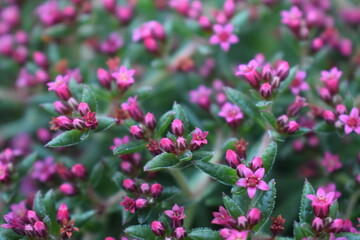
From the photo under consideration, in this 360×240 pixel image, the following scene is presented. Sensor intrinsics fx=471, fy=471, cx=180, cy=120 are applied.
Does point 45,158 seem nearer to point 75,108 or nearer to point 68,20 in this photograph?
point 75,108

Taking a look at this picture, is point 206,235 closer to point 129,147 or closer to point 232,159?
point 232,159

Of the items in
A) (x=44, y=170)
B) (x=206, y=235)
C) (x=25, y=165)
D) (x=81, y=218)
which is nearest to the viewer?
(x=206, y=235)

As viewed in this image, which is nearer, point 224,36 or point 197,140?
point 197,140

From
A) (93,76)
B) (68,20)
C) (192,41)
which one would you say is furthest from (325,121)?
(68,20)

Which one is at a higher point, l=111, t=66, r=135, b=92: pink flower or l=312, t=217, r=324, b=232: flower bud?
l=111, t=66, r=135, b=92: pink flower

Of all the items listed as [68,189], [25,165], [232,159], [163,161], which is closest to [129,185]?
[163,161]

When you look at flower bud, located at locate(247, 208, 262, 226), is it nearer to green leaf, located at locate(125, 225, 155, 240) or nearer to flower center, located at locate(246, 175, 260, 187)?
flower center, located at locate(246, 175, 260, 187)

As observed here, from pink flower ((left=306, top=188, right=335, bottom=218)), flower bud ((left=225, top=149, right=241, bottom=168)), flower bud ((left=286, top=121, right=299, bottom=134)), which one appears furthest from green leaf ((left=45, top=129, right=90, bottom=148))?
pink flower ((left=306, top=188, right=335, bottom=218))
